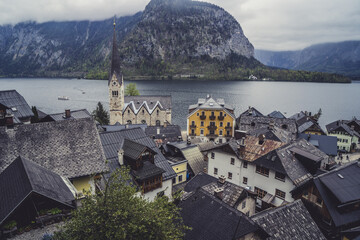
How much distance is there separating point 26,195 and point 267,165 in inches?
1061

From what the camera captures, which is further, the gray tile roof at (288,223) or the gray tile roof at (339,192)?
the gray tile roof at (339,192)

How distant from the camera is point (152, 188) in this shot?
24938 mm

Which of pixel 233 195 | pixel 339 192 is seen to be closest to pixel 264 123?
pixel 339 192

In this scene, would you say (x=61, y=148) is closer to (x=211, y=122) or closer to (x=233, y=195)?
(x=233, y=195)

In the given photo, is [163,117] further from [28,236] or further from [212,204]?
[28,236]

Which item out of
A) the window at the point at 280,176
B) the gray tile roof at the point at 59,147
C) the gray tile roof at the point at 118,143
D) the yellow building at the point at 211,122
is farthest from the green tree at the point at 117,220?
the yellow building at the point at 211,122

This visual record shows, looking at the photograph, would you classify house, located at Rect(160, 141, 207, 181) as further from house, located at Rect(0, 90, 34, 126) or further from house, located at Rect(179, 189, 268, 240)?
house, located at Rect(0, 90, 34, 126)

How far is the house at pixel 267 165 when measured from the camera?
1149 inches

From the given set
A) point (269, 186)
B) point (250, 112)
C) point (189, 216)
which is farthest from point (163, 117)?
point (189, 216)

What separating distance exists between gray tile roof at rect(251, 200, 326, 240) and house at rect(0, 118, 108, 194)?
1501 centimetres

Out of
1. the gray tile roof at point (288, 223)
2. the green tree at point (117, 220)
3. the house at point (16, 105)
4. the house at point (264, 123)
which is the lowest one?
the gray tile roof at point (288, 223)

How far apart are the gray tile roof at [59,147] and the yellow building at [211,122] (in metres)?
41.9

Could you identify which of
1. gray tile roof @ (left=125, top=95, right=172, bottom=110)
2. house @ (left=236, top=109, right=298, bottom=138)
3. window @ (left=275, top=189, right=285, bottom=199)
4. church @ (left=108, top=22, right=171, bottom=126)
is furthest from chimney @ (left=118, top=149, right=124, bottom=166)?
gray tile roof @ (left=125, top=95, right=172, bottom=110)

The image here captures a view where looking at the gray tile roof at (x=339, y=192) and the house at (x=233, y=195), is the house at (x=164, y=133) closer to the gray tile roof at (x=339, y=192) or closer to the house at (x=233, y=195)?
the house at (x=233, y=195)
